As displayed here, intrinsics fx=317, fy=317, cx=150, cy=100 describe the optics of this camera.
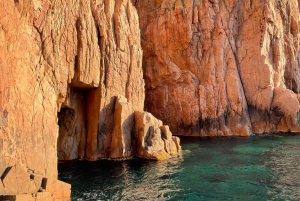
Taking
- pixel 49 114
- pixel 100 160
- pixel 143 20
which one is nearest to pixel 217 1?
pixel 143 20

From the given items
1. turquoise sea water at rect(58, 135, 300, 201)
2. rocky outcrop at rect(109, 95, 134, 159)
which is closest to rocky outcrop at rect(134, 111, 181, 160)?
rocky outcrop at rect(109, 95, 134, 159)

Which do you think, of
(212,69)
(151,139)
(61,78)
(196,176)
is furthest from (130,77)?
(212,69)

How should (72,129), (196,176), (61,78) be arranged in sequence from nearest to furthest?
(196,176), (61,78), (72,129)

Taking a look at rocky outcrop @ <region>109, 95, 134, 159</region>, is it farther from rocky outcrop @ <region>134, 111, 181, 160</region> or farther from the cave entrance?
the cave entrance

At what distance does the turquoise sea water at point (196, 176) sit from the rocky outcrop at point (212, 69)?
12391mm

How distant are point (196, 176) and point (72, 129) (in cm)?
1216

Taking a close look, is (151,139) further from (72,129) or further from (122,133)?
(72,129)

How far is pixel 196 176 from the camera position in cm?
2208

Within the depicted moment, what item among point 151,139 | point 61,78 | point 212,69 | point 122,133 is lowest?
point 151,139

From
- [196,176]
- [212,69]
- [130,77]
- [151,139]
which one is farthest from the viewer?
[212,69]

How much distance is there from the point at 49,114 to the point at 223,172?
12.9 m

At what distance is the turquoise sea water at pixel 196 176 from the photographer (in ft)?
59.6

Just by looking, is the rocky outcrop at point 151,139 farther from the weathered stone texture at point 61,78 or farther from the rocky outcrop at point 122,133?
the weathered stone texture at point 61,78

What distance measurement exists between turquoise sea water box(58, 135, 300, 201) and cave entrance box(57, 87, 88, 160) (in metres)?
1.95
